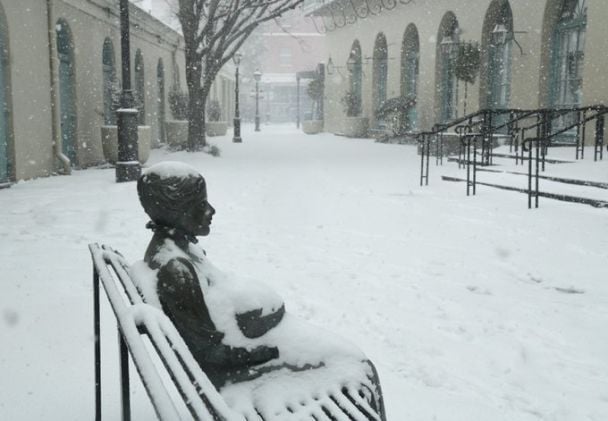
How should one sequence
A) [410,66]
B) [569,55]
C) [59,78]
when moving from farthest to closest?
[410,66] → [569,55] → [59,78]

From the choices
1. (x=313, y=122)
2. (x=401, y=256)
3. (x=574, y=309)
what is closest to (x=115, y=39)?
(x=401, y=256)

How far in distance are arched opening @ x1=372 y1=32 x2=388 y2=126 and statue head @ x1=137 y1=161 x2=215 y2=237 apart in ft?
92.9

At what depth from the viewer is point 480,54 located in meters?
19.9

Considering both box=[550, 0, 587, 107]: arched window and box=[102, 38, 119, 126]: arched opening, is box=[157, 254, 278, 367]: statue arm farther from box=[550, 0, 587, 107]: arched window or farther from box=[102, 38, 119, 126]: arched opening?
box=[102, 38, 119, 126]: arched opening

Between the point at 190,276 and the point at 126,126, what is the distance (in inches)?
432

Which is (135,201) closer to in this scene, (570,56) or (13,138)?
(13,138)

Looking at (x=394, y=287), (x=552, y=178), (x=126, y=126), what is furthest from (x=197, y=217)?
(x=126, y=126)

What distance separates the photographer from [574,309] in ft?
15.1

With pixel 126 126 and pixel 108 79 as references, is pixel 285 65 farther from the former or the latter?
pixel 126 126

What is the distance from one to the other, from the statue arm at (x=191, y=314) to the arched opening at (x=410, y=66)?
2501cm

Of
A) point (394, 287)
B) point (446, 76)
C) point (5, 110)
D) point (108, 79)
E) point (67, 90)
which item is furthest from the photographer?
point (446, 76)

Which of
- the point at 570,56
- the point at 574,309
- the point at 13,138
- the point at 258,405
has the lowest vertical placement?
the point at 574,309

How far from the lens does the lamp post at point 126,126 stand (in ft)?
40.0

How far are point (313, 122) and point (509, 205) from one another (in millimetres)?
29303
